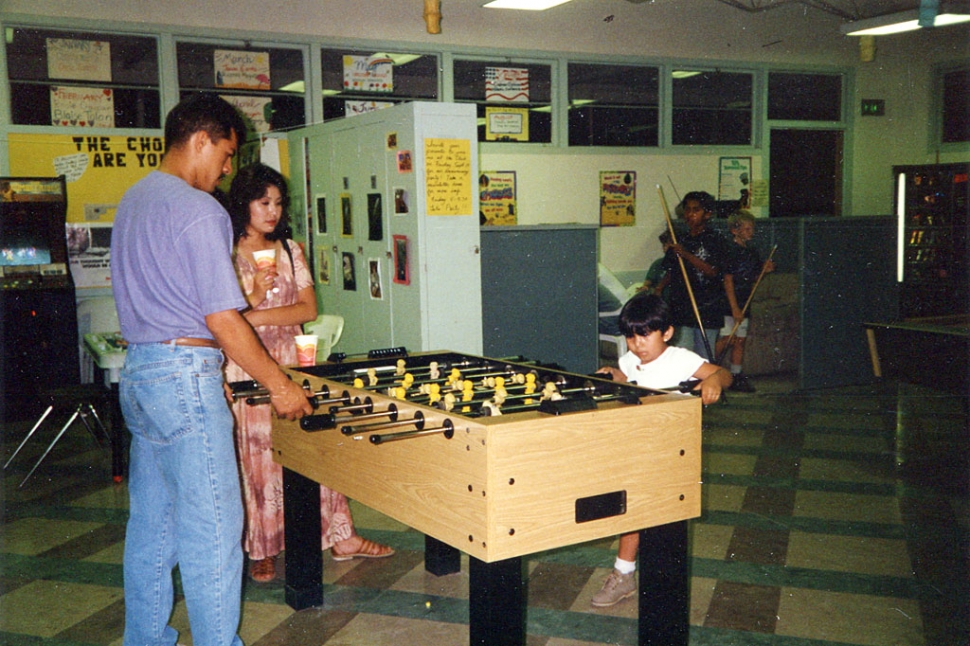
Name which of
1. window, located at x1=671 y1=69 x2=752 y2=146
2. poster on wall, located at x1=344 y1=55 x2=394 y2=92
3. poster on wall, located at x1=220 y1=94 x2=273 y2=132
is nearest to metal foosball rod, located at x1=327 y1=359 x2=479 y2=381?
poster on wall, located at x1=220 y1=94 x2=273 y2=132

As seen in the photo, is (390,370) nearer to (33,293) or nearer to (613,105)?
(33,293)

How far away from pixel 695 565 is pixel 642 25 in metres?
5.99

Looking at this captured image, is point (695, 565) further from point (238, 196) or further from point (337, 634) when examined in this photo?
point (238, 196)

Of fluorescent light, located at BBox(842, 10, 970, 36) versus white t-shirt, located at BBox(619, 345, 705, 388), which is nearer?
white t-shirt, located at BBox(619, 345, 705, 388)

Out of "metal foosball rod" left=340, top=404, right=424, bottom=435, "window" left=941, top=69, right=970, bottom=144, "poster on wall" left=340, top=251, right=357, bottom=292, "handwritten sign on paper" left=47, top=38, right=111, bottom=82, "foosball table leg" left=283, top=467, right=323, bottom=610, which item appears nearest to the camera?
"metal foosball rod" left=340, top=404, right=424, bottom=435

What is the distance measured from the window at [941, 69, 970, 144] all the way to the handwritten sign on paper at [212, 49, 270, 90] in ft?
23.6

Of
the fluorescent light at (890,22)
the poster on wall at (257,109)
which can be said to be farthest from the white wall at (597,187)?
the fluorescent light at (890,22)

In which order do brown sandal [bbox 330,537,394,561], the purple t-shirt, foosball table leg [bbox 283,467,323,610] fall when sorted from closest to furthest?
the purple t-shirt < foosball table leg [bbox 283,467,323,610] < brown sandal [bbox 330,537,394,561]

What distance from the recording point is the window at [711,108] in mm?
8891

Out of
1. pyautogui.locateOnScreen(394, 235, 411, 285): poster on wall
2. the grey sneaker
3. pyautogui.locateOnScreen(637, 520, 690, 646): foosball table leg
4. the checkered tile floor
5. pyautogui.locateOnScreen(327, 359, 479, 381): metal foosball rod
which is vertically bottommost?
the checkered tile floor

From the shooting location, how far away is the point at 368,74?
24.7 ft

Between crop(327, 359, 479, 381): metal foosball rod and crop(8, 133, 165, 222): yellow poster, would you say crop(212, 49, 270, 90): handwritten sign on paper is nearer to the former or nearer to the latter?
crop(8, 133, 165, 222): yellow poster

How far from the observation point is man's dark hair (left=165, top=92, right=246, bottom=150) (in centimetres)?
237

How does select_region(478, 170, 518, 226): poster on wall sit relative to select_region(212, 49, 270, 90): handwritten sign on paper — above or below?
below
